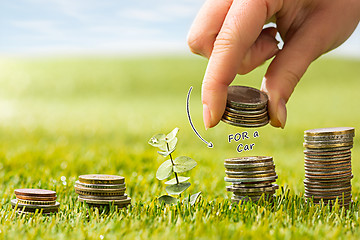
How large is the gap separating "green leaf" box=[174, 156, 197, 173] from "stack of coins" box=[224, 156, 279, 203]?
0.25 meters

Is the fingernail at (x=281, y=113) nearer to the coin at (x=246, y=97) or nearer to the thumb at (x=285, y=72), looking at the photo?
the thumb at (x=285, y=72)

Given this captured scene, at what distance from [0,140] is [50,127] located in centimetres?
170

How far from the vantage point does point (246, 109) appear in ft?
9.16

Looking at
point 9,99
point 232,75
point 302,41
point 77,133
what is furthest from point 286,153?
point 9,99

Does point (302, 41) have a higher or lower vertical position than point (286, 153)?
higher

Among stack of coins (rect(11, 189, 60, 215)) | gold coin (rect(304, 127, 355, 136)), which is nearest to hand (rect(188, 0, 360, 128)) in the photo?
gold coin (rect(304, 127, 355, 136))

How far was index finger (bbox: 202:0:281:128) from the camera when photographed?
271 centimetres

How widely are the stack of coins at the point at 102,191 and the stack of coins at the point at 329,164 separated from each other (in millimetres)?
1293

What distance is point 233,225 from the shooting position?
89.4 inches

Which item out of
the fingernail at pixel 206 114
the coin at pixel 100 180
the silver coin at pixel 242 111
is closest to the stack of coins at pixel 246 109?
the silver coin at pixel 242 111

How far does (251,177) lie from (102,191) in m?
0.98

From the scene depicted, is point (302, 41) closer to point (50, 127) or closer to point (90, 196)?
point (90, 196)

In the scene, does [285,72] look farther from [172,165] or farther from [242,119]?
[172,165]

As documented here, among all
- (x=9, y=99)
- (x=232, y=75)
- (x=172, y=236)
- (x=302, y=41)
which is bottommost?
(x=172, y=236)
